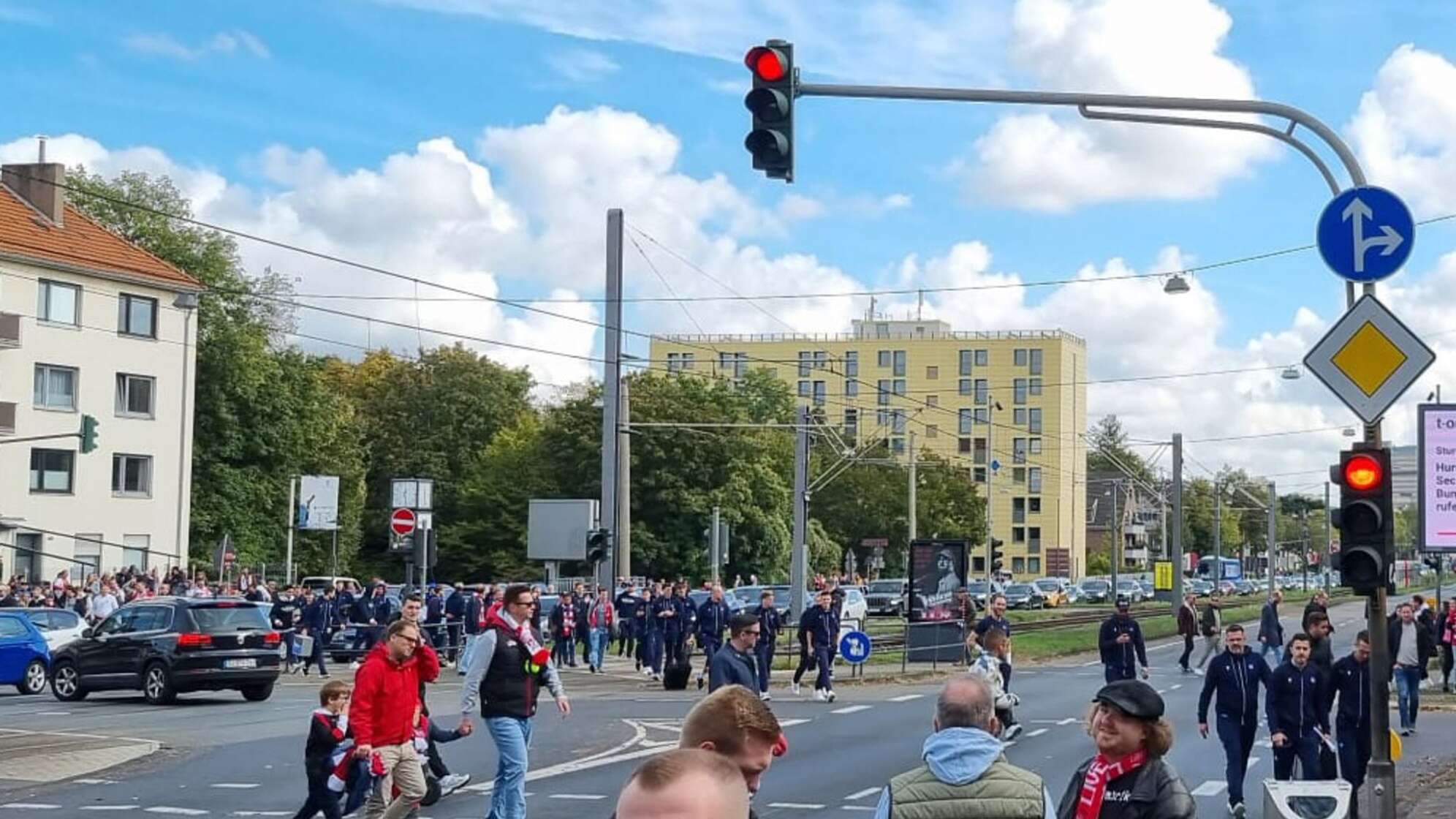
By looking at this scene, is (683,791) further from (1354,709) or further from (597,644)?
(597,644)

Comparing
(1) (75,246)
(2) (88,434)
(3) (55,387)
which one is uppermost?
(1) (75,246)

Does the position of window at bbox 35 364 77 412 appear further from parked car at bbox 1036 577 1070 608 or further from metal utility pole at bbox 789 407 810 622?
parked car at bbox 1036 577 1070 608

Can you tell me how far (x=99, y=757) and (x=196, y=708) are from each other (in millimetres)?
8062

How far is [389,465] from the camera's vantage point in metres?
94.3

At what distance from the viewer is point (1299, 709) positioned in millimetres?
14820

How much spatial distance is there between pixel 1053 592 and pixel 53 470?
152 ft

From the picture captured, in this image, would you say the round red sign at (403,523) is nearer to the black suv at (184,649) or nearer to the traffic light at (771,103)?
the black suv at (184,649)

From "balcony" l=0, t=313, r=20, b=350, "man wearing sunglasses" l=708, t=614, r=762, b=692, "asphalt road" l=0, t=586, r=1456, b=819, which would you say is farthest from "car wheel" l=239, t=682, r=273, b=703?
"balcony" l=0, t=313, r=20, b=350

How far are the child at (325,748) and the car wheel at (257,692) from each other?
15.4 metres

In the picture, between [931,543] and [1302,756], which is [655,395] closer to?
[931,543]

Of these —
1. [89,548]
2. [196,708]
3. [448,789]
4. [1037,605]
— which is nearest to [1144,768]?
[448,789]

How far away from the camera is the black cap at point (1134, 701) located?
251 inches

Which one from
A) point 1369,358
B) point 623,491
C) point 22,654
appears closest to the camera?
point 1369,358

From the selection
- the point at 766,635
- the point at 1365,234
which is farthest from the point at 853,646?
the point at 1365,234
